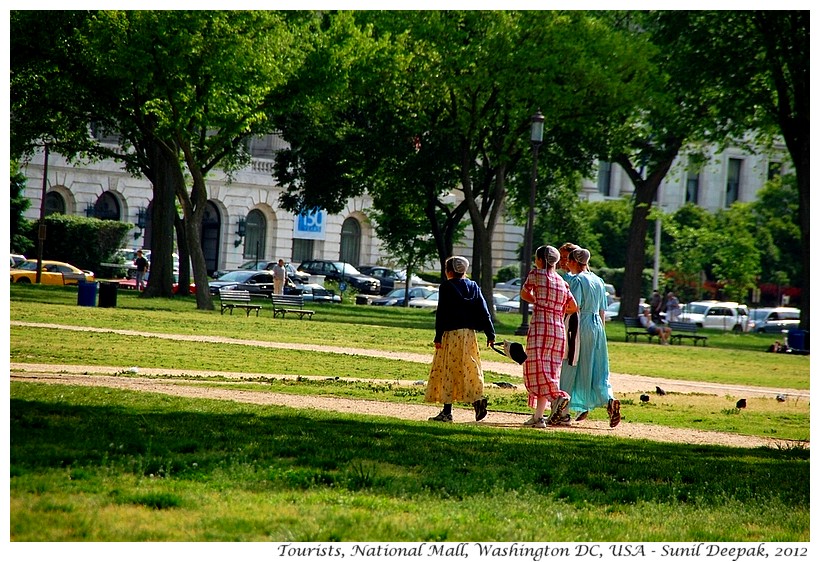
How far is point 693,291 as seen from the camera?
67.5 meters

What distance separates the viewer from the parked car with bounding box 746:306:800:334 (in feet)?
175

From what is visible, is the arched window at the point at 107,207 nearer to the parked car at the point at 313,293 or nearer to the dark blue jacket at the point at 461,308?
the parked car at the point at 313,293

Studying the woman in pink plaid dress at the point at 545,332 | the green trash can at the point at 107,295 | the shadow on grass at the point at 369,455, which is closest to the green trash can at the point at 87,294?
the green trash can at the point at 107,295

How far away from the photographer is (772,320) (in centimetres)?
5666

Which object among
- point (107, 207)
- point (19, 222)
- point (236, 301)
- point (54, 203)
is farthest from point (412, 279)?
point (236, 301)

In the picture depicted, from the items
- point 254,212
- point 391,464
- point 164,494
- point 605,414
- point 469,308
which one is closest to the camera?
point 164,494

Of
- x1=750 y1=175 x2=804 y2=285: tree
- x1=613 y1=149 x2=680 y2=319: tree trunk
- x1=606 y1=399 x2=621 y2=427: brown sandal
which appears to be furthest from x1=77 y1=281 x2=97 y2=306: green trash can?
x1=750 y1=175 x2=804 y2=285: tree

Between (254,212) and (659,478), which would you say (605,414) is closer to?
(659,478)

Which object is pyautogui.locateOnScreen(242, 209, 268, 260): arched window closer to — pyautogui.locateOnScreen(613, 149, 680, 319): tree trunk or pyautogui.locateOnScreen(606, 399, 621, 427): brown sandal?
pyautogui.locateOnScreen(613, 149, 680, 319): tree trunk

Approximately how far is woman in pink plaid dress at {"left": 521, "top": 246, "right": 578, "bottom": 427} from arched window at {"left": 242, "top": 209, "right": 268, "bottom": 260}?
172ft

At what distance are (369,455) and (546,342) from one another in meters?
3.48

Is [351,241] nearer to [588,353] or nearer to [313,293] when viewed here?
[313,293]

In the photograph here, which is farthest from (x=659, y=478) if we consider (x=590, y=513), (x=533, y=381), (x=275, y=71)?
(x=275, y=71)
